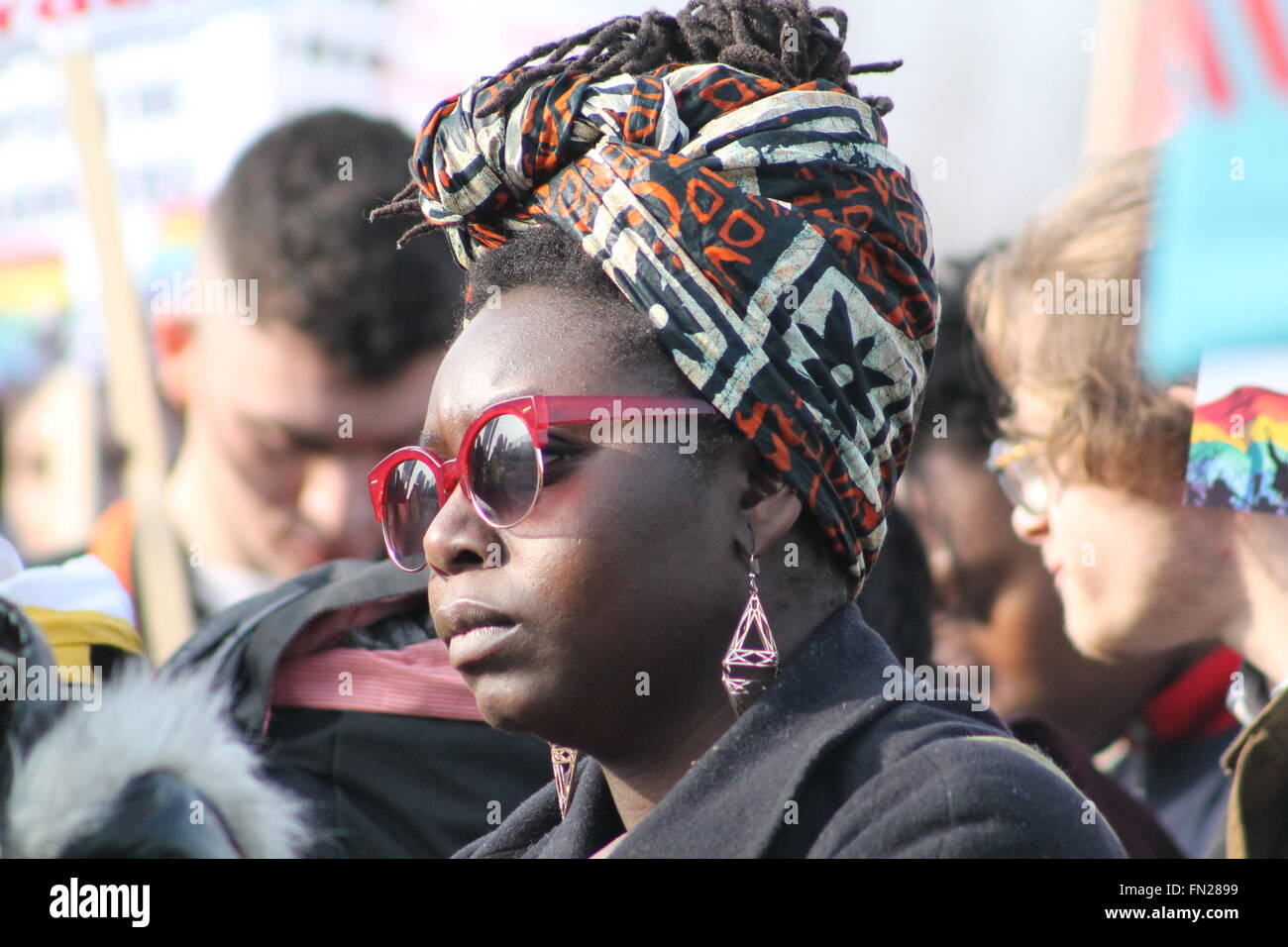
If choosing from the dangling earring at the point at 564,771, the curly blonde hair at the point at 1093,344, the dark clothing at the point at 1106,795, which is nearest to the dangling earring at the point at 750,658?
the dangling earring at the point at 564,771

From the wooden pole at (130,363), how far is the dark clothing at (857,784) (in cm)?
269

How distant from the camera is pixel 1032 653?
4254mm

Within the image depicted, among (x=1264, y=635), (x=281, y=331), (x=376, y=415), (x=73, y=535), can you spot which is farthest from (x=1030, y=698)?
(x=73, y=535)

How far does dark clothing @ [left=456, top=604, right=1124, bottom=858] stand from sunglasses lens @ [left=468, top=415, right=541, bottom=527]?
0.37 meters

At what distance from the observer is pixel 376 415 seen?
3.92 metres

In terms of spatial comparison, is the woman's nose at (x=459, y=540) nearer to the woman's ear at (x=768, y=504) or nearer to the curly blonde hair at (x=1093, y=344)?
the woman's ear at (x=768, y=504)

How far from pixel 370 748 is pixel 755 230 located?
132 centimetres

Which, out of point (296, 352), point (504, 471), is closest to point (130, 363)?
point (296, 352)

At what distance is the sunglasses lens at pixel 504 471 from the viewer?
1817 millimetres

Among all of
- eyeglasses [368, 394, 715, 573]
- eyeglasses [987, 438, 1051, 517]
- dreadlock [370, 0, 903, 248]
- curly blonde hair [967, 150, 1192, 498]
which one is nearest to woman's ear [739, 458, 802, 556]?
eyeglasses [368, 394, 715, 573]

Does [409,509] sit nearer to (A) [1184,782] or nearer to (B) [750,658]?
(B) [750,658]

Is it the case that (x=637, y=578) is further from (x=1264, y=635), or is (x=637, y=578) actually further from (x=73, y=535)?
(x=73, y=535)
